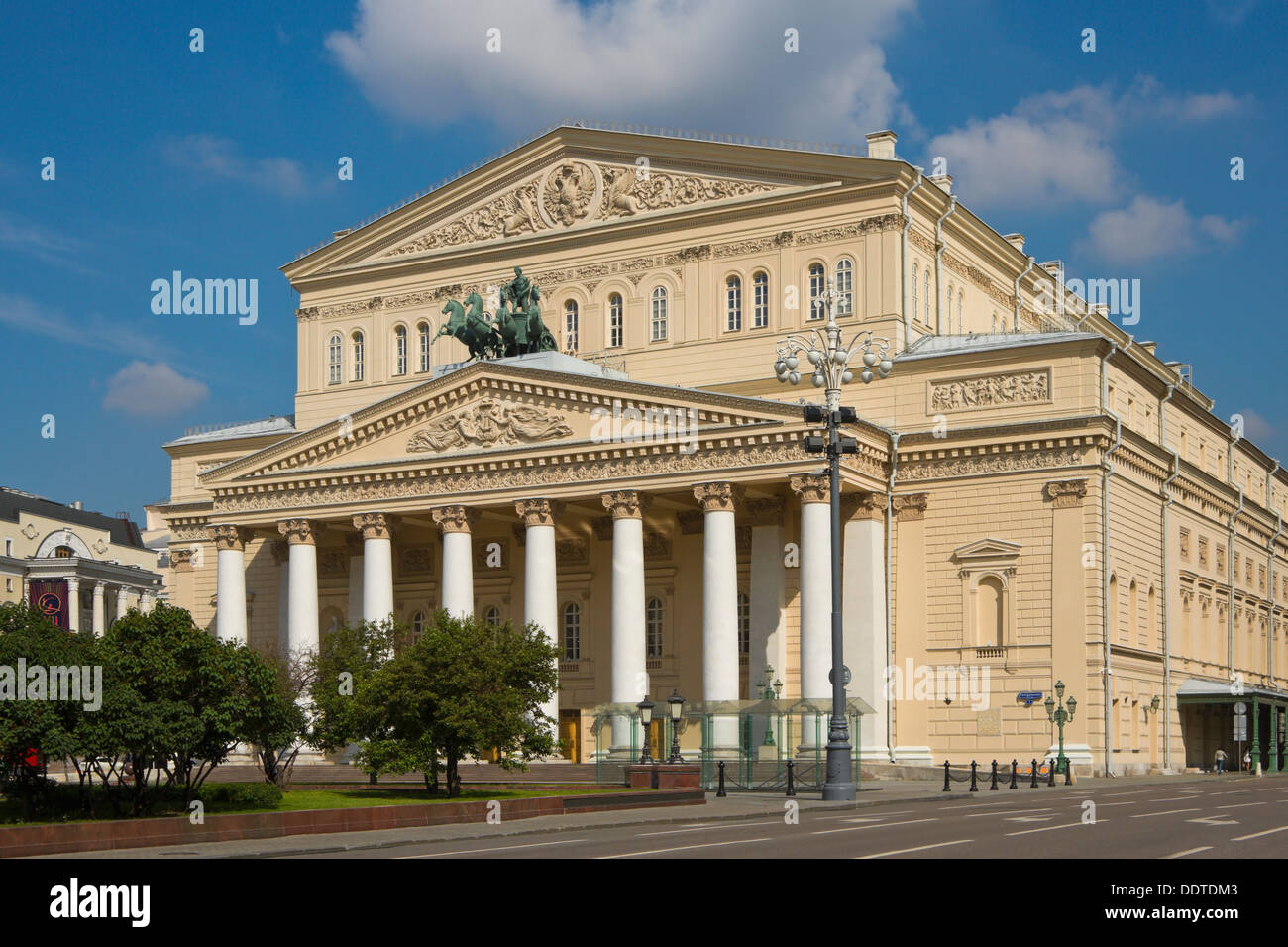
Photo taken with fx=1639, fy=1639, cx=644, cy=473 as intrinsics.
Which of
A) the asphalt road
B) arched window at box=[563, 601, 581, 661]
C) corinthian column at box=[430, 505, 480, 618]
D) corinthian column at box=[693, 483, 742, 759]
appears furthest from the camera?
arched window at box=[563, 601, 581, 661]

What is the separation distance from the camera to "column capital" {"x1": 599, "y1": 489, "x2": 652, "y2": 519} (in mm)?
57312

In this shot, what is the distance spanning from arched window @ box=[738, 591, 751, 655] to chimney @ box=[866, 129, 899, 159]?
17.9 meters

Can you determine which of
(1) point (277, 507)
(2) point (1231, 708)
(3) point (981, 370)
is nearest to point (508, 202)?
(1) point (277, 507)

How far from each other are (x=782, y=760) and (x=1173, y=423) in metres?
31.9

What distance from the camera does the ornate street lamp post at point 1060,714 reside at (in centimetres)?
5250

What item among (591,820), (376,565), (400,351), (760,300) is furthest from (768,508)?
(591,820)

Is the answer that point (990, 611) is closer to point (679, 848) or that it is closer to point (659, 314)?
point (659, 314)

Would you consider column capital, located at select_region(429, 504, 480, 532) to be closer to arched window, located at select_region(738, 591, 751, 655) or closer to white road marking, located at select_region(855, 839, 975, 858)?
arched window, located at select_region(738, 591, 751, 655)

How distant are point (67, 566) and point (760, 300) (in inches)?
2638

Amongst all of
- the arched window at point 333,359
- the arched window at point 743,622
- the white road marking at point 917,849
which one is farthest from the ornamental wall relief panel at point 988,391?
the white road marking at point 917,849

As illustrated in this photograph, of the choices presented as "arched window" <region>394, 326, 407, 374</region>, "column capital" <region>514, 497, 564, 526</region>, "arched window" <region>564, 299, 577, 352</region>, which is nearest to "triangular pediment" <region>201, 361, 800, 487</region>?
"column capital" <region>514, 497, 564, 526</region>

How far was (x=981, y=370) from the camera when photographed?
56875 millimetres

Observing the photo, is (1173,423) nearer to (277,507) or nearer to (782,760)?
(782,760)

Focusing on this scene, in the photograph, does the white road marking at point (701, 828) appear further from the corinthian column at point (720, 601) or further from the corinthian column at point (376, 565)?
the corinthian column at point (376, 565)
